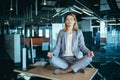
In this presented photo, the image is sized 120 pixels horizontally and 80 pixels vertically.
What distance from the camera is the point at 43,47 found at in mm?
10414

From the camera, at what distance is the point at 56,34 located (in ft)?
21.9

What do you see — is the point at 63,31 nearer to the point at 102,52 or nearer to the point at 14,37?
the point at 14,37

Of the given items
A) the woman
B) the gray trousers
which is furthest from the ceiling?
the gray trousers

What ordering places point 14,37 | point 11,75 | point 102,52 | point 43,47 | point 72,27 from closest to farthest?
point 72,27
point 11,75
point 14,37
point 43,47
point 102,52

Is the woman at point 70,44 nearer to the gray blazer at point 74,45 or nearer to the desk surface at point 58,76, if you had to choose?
the gray blazer at point 74,45

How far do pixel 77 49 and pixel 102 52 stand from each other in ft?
29.5

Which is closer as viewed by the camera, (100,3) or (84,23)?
(100,3)

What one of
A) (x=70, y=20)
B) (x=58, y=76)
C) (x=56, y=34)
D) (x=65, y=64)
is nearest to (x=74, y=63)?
(x=65, y=64)

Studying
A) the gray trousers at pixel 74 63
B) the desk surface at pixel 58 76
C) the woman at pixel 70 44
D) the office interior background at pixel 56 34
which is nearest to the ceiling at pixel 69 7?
the office interior background at pixel 56 34

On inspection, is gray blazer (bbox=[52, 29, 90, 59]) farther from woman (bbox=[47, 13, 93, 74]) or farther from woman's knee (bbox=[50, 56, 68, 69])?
woman's knee (bbox=[50, 56, 68, 69])

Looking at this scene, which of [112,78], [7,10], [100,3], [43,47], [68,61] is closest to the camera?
[68,61]


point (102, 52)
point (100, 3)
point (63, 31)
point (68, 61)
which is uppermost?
point (100, 3)

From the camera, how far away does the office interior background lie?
585cm

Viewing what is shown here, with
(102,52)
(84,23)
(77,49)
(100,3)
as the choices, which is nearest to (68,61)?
(77,49)
